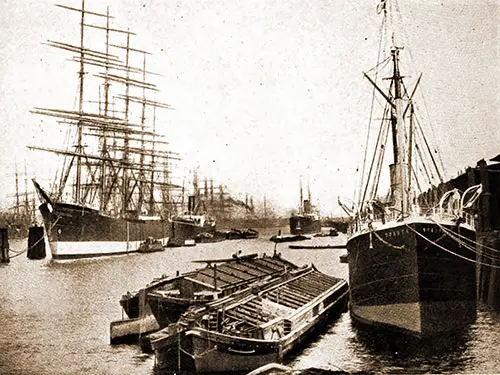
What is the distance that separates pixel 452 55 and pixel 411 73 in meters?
2.09

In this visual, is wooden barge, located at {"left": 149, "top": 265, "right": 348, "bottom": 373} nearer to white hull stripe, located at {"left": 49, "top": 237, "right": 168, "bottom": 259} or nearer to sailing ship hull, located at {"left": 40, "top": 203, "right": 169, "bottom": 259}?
white hull stripe, located at {"left": 49, "top": 237, "right": 168, "bottom": 259}


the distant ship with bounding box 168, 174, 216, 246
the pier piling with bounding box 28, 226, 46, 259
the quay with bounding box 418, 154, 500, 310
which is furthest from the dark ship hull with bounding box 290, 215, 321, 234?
the quay with bounding box 418, 154, 500, 310

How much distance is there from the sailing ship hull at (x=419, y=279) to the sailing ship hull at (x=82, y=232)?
34.5m

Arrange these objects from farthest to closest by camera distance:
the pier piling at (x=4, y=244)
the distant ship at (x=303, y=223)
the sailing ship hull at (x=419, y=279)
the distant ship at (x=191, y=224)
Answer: the distant ship at (x=303, y=223)
the distant ship at (x=191, y=224)
the pier piling at (x=4, y=244)
the sailing ship hull at (x=419, y=279)

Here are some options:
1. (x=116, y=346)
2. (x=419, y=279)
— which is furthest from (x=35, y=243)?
(x=419, y=279)

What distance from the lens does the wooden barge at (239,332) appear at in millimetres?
10359

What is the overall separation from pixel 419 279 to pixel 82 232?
37.4 metres

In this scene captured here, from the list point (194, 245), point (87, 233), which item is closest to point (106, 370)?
point (87, 233)

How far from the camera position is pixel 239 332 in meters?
11.1

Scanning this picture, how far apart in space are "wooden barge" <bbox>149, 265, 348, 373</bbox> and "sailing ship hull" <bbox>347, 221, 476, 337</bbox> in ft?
6.82

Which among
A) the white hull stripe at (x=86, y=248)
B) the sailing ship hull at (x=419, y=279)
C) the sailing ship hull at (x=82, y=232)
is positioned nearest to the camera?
the sailing ship hull at (x=419, y=279)

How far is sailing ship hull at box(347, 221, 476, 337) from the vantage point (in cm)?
1316

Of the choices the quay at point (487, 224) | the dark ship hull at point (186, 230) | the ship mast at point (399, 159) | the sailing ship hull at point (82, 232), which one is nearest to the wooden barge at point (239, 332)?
the ship mast at point (399, 159)

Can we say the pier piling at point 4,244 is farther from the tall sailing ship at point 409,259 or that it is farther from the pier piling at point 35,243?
the tall sailing ship at point 409,259
